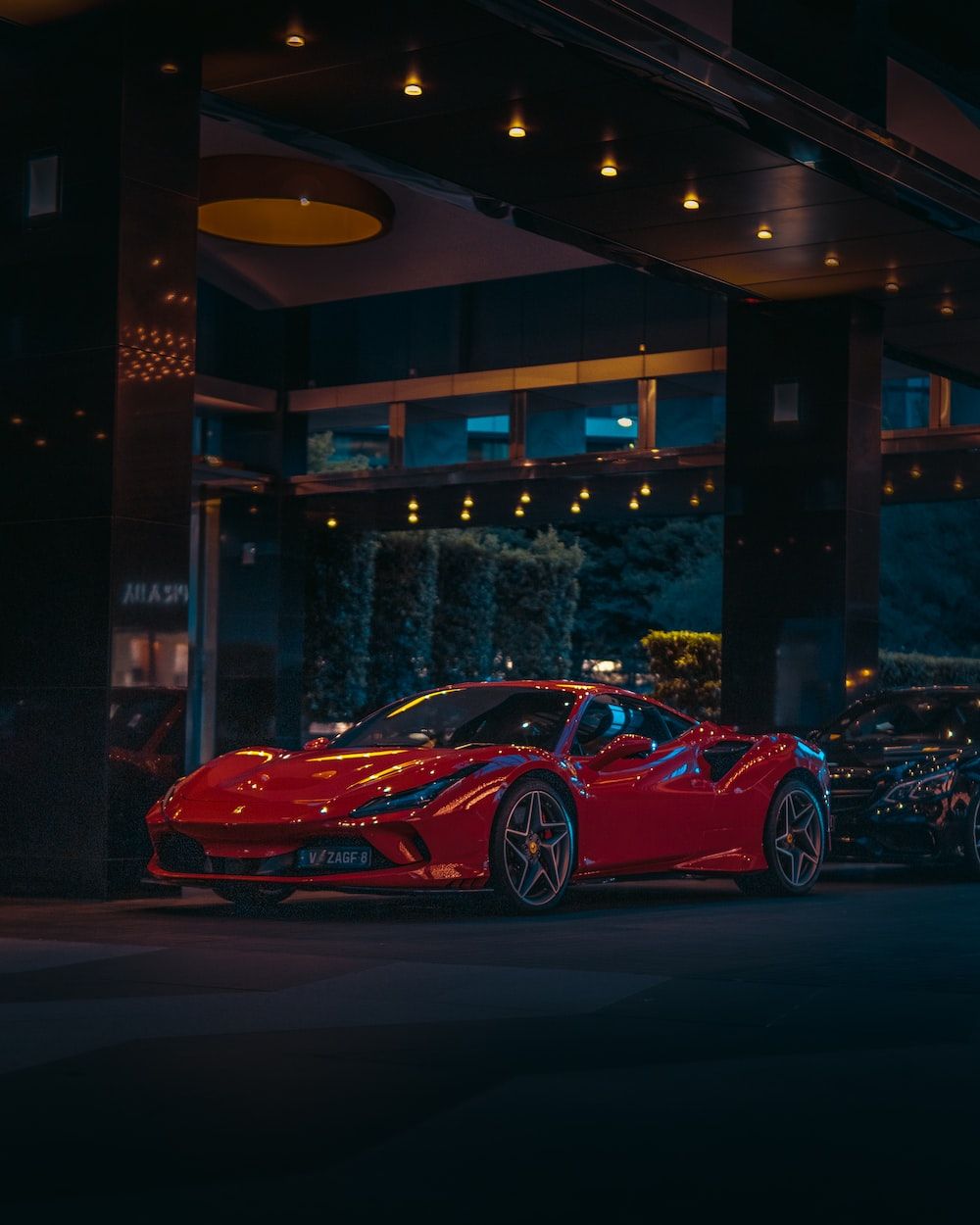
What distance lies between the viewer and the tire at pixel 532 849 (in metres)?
10.1

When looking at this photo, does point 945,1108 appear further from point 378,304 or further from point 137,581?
point 378,304

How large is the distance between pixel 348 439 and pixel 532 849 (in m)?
56.6

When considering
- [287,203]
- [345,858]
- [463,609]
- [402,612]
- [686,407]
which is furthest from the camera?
[463,609]

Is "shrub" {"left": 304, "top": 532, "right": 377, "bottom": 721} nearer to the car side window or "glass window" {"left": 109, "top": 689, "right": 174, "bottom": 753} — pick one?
"glass window" {"left": 109, "top": 689, "right": 174, "bottom": 753}

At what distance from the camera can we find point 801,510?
19.7 m

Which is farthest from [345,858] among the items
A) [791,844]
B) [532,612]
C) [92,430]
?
[532,612]

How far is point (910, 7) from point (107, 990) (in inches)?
446

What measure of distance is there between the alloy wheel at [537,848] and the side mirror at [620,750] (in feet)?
1.59

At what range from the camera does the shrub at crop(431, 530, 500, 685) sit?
111 feet

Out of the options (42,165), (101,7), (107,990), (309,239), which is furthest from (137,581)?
(309,239)

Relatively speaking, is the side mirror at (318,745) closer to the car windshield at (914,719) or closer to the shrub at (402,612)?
the car windshield at (914,719)

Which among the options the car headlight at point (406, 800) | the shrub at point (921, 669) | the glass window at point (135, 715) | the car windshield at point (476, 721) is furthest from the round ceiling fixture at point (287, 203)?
the shrub at point (921, 669)

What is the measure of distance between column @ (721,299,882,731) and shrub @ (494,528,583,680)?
15.4 metres

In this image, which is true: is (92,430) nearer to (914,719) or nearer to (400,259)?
(914,719)
